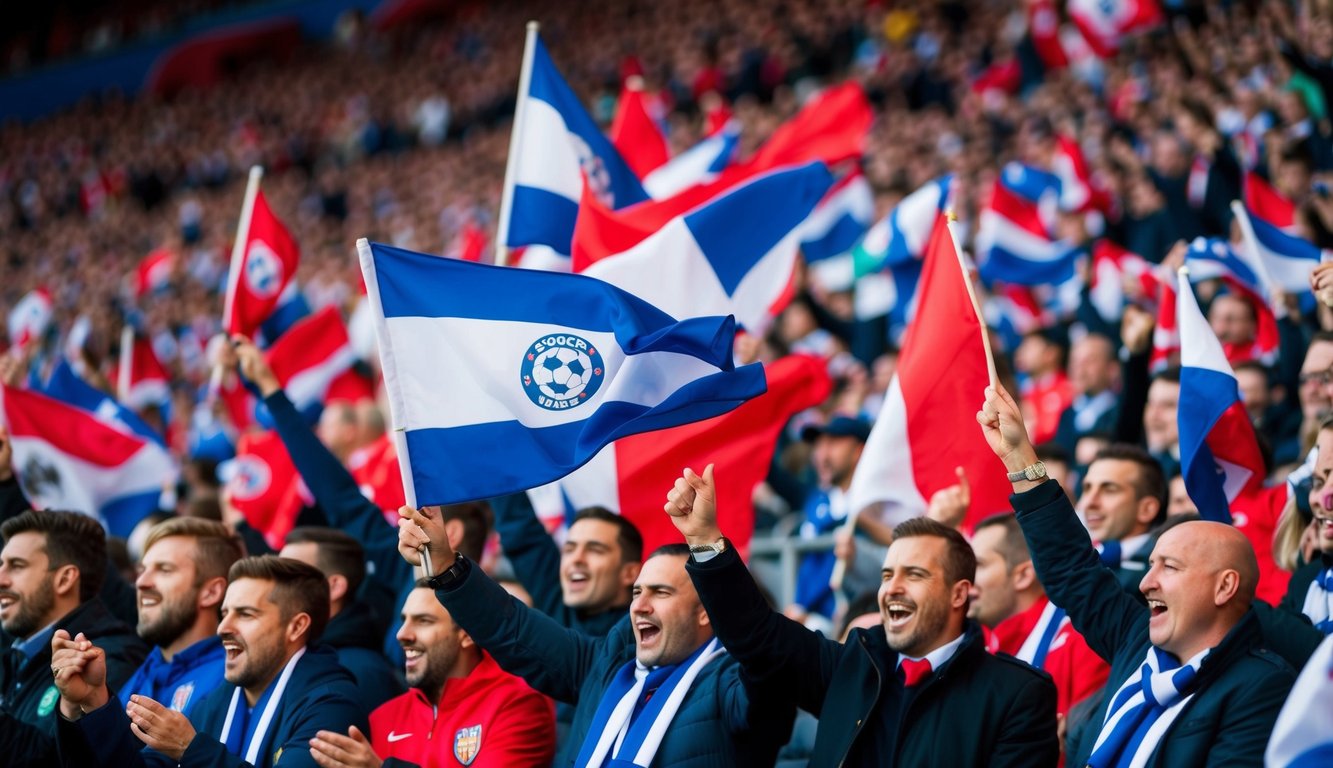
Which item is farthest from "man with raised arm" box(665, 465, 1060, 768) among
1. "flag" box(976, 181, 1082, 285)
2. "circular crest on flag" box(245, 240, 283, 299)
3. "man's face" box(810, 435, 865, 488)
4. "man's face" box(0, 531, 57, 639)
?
"flag" box(976, 181, 1082, 285)

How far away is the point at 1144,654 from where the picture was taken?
167 inches

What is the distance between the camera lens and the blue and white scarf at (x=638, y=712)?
4.50m

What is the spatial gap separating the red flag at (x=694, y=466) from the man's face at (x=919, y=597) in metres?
1.28

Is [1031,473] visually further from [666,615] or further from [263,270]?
[263,270]

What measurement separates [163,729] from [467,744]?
35.2 inches

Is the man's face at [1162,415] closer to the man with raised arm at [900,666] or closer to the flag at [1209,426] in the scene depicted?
the flag at [1209,426]

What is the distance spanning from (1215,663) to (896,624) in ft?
2.89

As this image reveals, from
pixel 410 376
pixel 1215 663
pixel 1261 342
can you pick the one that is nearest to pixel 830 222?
pixel 1261 342

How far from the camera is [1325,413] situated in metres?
5.77

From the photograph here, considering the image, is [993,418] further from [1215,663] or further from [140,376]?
[140,376]

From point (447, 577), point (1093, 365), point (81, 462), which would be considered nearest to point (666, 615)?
point (447, 577)

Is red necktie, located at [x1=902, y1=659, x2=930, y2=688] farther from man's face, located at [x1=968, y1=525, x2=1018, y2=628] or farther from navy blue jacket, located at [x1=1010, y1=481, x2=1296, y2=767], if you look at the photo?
man's face, located at [x1=968, y1=525, x2=1018, y2=628]

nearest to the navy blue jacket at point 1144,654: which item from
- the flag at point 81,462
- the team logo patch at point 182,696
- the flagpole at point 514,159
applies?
the flagpole at point 514,159

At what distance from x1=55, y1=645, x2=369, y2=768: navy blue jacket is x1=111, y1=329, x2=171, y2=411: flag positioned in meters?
5.40
